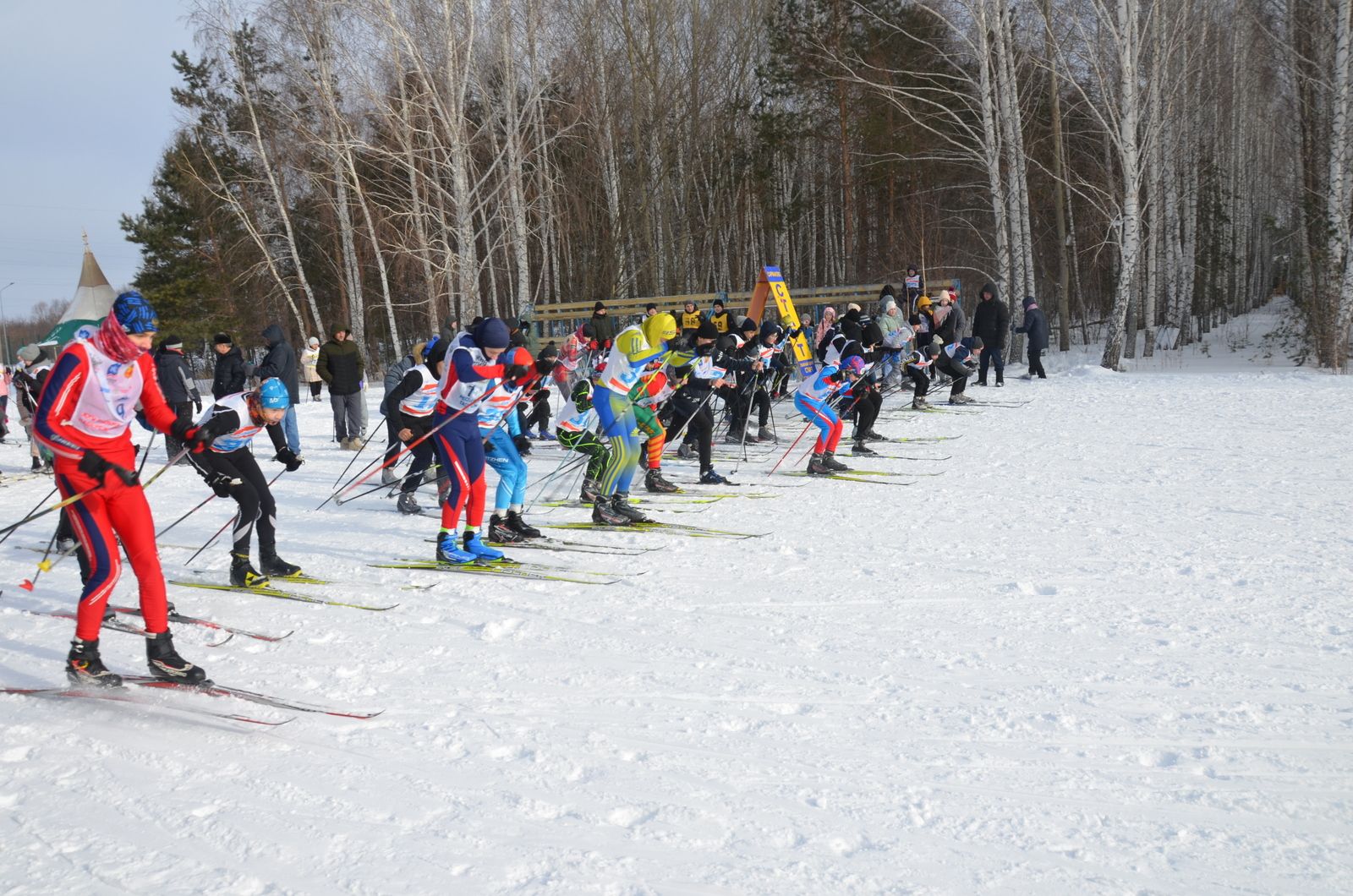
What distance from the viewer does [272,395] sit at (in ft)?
18.1

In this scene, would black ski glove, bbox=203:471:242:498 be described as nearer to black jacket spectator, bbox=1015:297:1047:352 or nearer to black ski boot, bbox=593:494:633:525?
black ski boot, bbox=593:494:633:525

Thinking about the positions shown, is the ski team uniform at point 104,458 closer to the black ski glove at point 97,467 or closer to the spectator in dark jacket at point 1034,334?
the black ski glove at point 97,467

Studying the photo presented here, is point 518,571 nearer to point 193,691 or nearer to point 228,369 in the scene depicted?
point 193,691

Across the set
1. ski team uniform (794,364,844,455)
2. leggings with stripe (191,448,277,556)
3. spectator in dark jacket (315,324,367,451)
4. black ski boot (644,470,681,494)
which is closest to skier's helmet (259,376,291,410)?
leggings with stripe (191,448,277,556)

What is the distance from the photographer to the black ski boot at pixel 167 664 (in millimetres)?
4137

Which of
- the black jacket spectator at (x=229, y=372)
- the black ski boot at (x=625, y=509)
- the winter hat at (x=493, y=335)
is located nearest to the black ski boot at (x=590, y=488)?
the black ski boot at (x=625, y=509)

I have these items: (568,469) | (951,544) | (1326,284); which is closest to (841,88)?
(1326,284)

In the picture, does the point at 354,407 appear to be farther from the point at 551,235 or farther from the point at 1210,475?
the point at 551,235

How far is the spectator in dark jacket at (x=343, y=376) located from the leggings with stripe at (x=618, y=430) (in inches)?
237

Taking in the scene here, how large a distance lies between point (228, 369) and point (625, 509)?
19.1 ft

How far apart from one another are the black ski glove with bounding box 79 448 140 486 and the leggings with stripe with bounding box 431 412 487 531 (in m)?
2.19

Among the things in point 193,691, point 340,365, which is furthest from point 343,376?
point 193,691

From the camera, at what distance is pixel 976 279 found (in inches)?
1425

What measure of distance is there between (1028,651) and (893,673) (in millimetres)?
695
